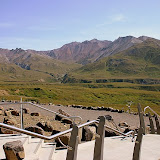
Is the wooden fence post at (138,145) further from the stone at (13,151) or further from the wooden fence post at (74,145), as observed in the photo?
the stone at (13,151)

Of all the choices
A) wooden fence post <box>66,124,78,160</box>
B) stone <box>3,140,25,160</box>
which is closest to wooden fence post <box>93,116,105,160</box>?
wooden fence post <box>66,124,78,160</box>

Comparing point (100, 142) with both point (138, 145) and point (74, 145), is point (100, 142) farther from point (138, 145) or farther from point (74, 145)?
point (138, 145)

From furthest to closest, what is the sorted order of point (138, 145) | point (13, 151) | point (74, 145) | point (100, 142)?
point (138, 145) < point (13, 151) < point (100, 142) < point (74, 145)

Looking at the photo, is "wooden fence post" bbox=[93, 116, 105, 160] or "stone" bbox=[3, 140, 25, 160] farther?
"stone" bbox=[3, 140, 25, 160]

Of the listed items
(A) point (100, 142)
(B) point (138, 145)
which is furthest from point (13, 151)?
(B) point (138, 145)

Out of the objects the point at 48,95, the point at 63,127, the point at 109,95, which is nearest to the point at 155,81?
the point at 109,95

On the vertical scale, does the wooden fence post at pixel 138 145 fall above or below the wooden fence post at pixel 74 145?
below

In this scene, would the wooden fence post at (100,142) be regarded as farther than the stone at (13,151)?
No

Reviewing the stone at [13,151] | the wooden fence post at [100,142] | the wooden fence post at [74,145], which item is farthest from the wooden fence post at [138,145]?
the stone at [13,151]

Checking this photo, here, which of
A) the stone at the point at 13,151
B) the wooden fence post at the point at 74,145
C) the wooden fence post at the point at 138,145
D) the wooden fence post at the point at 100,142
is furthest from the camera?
the wooden fence post at the point at 138,145

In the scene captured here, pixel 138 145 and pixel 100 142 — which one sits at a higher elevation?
pixel 100 142

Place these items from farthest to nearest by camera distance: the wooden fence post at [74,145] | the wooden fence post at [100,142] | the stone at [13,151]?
the stone at [13,151], the wooden fence post at [100,142], the wooden fence post at [74,145]

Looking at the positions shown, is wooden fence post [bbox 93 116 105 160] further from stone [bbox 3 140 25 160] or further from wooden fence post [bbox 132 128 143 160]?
stone [bbox 3 140 25 160]

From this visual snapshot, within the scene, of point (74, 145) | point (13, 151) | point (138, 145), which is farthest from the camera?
point (138, 145)
